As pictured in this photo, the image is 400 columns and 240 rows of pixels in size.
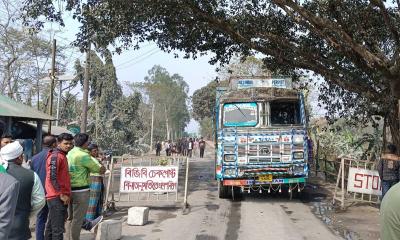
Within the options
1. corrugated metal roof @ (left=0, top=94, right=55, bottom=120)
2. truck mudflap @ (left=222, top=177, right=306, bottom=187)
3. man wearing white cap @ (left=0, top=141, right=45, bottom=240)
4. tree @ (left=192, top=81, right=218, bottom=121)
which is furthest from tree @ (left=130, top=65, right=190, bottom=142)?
man wearing white cap @ (left=0, top=141, right=45, bottom=240)

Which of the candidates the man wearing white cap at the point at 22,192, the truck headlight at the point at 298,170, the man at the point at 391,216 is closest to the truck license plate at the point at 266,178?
the truck headlight at the point at 298,170

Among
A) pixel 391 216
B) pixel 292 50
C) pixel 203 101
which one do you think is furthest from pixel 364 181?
pixel 203 101

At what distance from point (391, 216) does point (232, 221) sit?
303 inches

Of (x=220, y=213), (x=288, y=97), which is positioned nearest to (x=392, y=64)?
(x=288, y=97)

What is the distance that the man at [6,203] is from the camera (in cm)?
334

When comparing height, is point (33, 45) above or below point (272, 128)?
above

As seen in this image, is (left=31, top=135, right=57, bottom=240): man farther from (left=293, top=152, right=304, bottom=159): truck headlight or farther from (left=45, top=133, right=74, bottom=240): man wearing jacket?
(left=293, top=152, right=304, bottom=159): truck headlight

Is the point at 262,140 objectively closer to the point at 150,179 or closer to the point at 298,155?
the point at 298,155

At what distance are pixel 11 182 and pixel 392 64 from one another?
9.41m

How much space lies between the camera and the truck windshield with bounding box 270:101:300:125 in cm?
1305

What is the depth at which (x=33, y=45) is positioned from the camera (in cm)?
2900

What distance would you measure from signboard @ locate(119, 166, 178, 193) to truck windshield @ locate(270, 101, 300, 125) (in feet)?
12.4

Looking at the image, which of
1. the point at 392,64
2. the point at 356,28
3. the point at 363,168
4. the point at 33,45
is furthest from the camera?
the point at 33,45

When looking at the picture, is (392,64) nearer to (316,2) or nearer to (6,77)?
(316,2)
